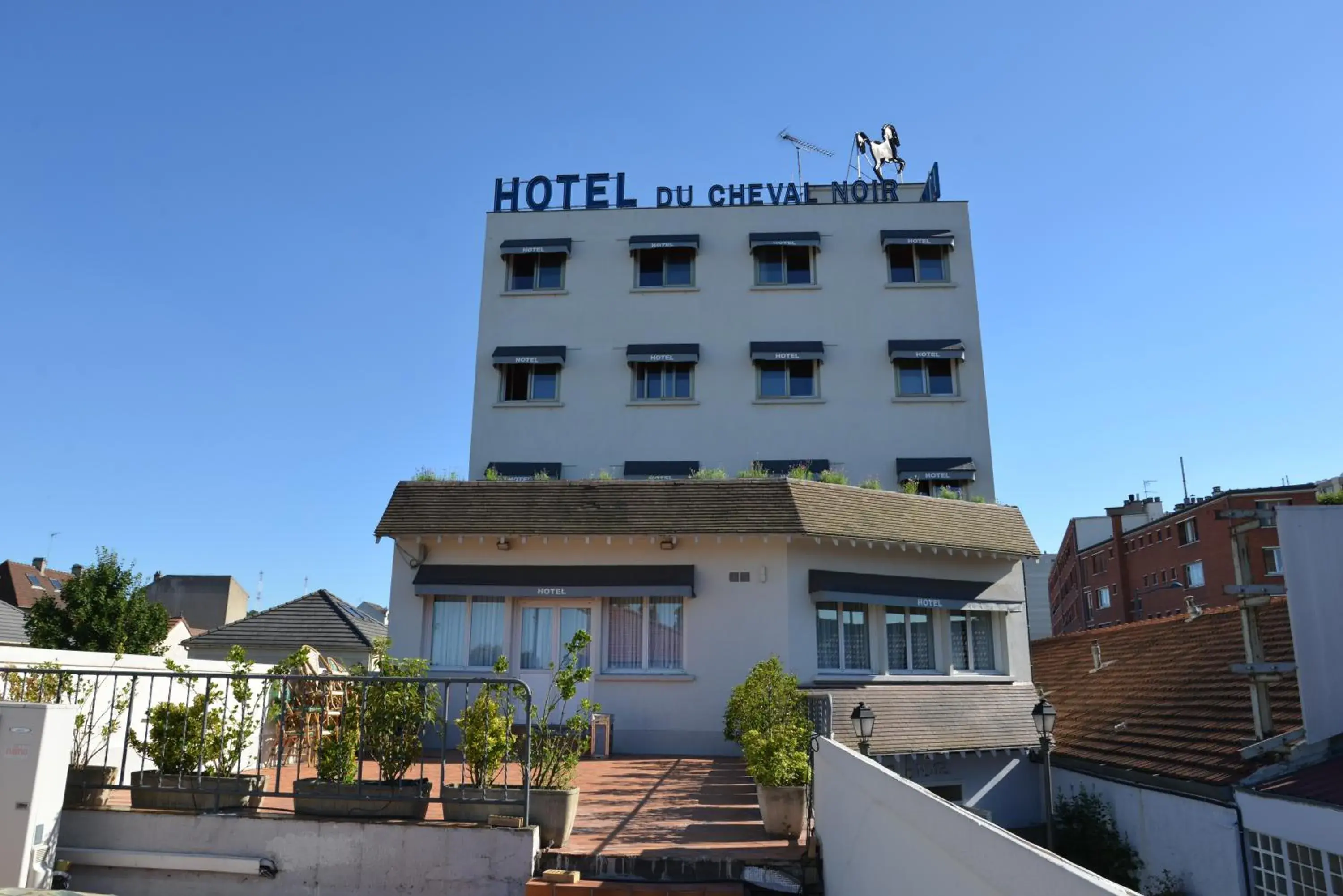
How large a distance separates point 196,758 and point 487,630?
855 centimetres

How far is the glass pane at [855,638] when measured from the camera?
16.9 meters

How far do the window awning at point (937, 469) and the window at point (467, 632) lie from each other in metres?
11.9

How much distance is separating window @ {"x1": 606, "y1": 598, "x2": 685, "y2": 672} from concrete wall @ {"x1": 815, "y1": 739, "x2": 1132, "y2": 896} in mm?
8138

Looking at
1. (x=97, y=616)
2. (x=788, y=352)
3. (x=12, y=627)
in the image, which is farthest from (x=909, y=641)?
(x=12, y=627)

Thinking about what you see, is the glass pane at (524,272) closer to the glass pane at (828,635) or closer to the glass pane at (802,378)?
the glass pane at (802,378)

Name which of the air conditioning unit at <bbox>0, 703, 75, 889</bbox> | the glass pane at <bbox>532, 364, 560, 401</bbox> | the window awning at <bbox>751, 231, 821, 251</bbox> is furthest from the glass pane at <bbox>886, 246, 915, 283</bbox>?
the air conditioning unit at <bbox>0, 703, 75, 889</bbox>

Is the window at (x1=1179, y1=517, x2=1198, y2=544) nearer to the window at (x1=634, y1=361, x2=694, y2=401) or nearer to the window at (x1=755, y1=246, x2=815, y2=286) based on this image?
the window at (x1=755, y1=246, x2=815, y2=286)

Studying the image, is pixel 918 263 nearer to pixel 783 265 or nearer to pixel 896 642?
pixel 783 265

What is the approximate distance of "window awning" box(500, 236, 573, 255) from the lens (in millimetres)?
25891

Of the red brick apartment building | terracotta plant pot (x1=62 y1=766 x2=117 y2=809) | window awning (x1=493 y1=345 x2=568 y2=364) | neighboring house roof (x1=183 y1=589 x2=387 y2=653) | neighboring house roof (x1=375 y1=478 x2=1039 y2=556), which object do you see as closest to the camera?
terracotta plant pot (x1=62 y1=766 x2=117 y2=809)

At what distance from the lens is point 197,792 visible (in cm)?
782

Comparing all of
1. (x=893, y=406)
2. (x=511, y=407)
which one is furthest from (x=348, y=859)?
(x=893, y=406)

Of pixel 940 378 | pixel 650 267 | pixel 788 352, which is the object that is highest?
pixel 650 267

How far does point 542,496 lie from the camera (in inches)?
653
